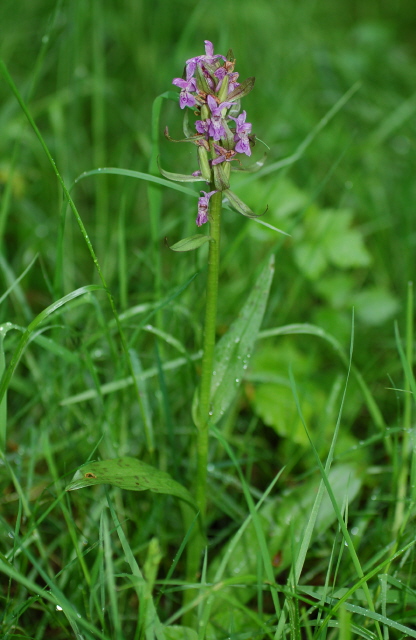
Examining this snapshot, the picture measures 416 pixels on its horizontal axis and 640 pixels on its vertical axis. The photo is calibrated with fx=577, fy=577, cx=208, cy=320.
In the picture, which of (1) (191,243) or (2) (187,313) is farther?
(2) (187,313)

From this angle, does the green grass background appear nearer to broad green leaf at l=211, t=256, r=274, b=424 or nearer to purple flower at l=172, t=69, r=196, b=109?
broad green leaf at l=211, t=256, r=274, b=424

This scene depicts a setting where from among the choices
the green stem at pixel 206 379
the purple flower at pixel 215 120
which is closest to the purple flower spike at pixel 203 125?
the purple flower at pixel 215 120

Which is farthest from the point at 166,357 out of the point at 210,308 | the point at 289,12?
the point at 289,12

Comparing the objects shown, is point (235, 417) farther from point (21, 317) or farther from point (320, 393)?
point (21, 317)

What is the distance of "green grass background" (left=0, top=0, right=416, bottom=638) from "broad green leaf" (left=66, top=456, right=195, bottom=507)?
0.05m

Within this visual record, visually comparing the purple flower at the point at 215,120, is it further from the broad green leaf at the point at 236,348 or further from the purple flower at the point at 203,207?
the broad green leaf at the point at 236,348

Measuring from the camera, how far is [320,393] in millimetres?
2502

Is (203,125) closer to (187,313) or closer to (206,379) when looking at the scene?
(206,379)

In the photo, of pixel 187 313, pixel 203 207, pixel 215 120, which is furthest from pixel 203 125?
pixel 187 313

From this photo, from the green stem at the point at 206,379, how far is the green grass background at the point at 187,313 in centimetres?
10

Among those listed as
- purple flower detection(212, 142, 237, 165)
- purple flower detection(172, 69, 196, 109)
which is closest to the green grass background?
purple flower detection(212, 142, 237, 165)

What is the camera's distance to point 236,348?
1.71 meters

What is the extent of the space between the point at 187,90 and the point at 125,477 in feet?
3.08

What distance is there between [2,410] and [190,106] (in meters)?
0.92
